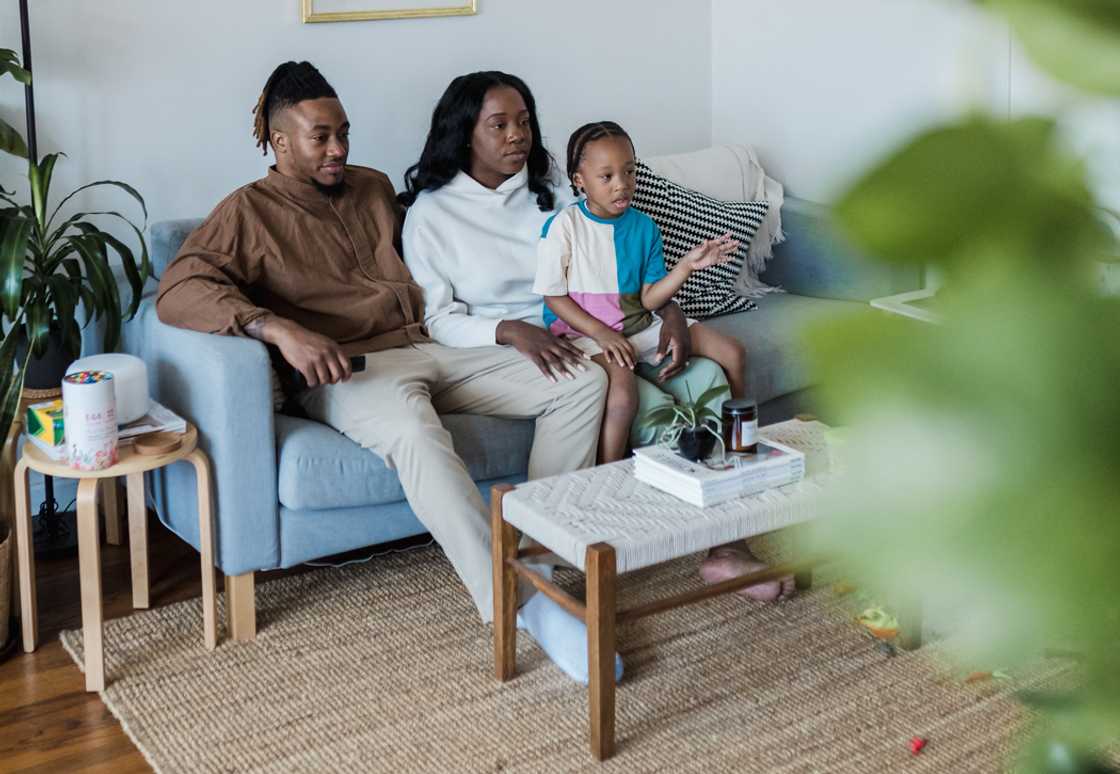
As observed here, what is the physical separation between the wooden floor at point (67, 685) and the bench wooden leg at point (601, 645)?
29.3 inches

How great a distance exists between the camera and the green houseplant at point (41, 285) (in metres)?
2.57

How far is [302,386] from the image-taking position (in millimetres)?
2863

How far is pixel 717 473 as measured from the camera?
2346mm

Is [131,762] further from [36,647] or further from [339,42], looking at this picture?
[339,42]

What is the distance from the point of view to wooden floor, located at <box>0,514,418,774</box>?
227 cm

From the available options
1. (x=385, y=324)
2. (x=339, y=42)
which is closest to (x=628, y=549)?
(x=385, y=324)

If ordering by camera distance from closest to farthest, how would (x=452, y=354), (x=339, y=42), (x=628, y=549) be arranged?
1. (x=628, y=549)
2. (x=452, y=354)
3. (x=339, y=42)

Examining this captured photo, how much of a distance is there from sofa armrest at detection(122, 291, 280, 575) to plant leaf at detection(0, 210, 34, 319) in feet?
0.96

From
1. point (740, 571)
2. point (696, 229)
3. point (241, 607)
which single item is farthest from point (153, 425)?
point (696, 229)

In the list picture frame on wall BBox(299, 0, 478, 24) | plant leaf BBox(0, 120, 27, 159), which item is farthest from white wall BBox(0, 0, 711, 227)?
plant leaf BBox(0, 120, 27, 159)

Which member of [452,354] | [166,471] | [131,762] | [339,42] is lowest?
[131,762]

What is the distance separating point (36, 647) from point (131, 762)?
0.49 m

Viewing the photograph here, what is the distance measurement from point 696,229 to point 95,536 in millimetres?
1715

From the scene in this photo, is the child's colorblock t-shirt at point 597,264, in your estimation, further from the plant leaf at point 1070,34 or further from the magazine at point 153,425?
the plant leaf at point 1070,34
